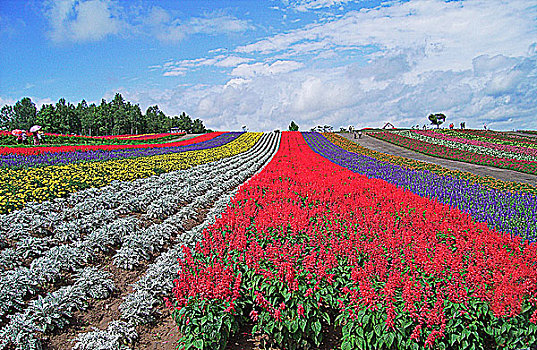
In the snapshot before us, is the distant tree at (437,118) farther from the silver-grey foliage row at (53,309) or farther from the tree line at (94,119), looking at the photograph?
the silver-grey foliage row at (53,309)

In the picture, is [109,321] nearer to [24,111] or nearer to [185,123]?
[185,123]

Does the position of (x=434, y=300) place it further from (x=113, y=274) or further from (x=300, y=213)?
(x=113, y=274)

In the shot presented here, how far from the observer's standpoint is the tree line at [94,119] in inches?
2609

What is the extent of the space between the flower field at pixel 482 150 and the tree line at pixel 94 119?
50742mm

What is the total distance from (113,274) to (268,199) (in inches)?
145

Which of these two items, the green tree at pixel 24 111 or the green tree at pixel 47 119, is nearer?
the green tree at pixel 47 119

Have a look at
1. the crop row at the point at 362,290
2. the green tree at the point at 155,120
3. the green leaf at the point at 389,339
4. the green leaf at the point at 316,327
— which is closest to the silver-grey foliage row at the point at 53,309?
the crop row at the point at 362,290

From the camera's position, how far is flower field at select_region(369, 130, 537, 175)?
24.3 meters

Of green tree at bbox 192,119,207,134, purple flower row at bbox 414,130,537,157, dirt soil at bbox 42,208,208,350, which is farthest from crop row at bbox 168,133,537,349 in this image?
green tree at bbox 192,119,207,134

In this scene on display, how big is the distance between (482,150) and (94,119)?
219 ft

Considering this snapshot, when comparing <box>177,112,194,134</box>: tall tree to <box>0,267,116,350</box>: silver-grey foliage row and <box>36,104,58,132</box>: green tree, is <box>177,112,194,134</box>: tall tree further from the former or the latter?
<box>0,267,116,350</box>: silver-grey foliage row

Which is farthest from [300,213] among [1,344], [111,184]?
[111,184]

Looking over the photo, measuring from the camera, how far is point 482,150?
32.0 m

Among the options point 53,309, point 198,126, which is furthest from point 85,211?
point 198,126
